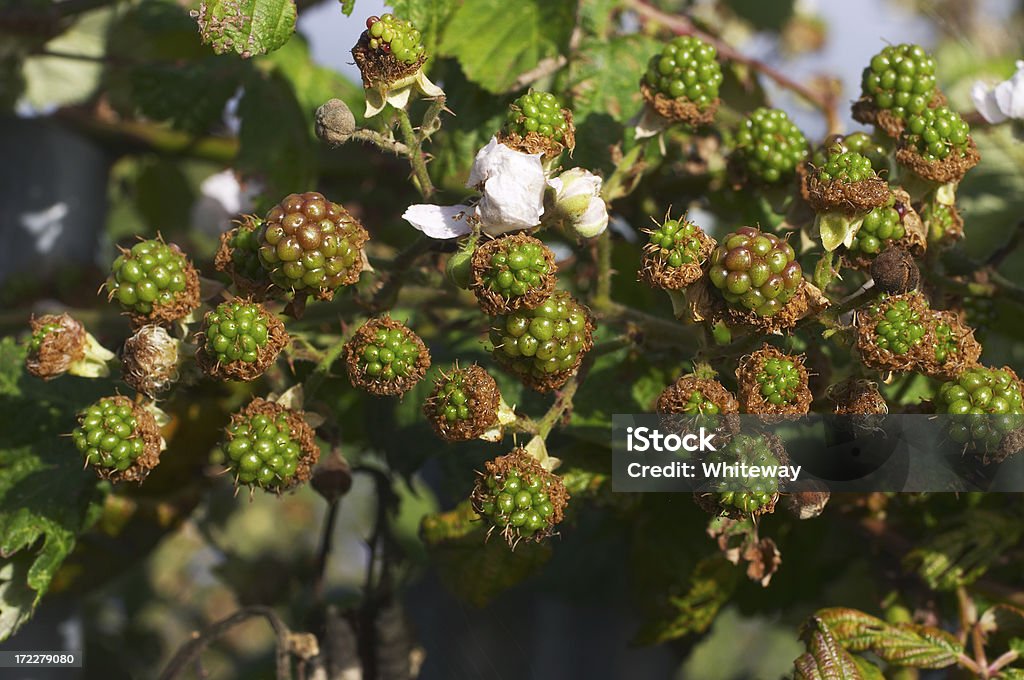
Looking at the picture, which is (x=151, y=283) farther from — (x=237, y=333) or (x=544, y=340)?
(x=544, y=340)

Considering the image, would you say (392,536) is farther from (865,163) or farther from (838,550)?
(865,163)

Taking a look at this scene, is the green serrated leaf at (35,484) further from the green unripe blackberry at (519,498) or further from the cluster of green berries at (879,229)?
the cluster of green berries at (879,229)

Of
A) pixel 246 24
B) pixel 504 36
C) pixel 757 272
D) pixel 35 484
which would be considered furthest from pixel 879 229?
pixel 35 484

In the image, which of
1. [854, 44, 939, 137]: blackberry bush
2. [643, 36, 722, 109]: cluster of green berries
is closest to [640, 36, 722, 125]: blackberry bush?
[643, 36, 722, 109]: cluster of green berries

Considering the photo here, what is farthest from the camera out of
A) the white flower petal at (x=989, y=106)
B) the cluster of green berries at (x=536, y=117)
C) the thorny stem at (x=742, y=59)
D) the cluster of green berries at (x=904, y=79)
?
the thorny stem at (x=742, y=59)

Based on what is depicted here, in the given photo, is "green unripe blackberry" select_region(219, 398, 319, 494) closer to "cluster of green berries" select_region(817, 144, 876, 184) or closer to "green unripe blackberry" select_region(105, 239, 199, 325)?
"green unripe blackberry" select_region(105, 239, 199, 325)

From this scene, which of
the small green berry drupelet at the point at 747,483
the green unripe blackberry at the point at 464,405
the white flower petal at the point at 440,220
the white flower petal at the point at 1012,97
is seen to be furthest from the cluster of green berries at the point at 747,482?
the white flower petal at the point at 1012,97

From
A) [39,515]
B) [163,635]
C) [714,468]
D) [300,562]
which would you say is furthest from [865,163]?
[163,635]

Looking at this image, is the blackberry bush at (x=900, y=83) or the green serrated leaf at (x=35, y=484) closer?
the blackberry bush at (x=900, y=83)
